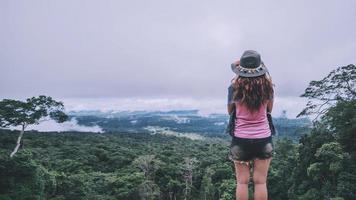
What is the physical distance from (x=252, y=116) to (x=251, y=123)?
0.21 feet

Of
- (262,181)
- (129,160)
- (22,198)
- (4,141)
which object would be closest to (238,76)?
(262,181)

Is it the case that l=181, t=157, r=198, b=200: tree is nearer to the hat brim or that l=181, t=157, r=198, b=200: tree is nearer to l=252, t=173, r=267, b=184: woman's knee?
l=252, t=173, r=267, b=184: woman's knee

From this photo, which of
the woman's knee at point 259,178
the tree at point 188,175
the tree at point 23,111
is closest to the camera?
the woman's knee at point 259,178

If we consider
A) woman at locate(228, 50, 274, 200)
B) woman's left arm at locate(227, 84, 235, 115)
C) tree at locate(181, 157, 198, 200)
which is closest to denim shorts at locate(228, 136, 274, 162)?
woman at locate(228, 50, 274, 200)

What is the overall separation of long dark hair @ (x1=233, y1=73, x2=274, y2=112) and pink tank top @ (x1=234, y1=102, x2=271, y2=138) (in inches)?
2.0

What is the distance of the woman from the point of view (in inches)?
137

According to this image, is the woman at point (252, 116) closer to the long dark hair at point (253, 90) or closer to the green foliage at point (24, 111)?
the long dark hair at point (253, 90)

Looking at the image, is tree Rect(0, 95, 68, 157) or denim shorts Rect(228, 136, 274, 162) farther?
tree Rect(0, 95, 68, 157)

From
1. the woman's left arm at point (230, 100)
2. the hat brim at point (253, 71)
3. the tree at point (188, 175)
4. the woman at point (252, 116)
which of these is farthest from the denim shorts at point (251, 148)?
the tree at point (188, 175)

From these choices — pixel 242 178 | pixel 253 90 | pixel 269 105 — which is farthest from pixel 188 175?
pixel 253 90

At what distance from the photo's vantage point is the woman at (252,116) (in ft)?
11.4

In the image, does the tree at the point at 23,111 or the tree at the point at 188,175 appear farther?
the tree at the point at 188,175

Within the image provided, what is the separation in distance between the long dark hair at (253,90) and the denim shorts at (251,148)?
0.95 feet

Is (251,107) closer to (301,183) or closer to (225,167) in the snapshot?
(301,183)
